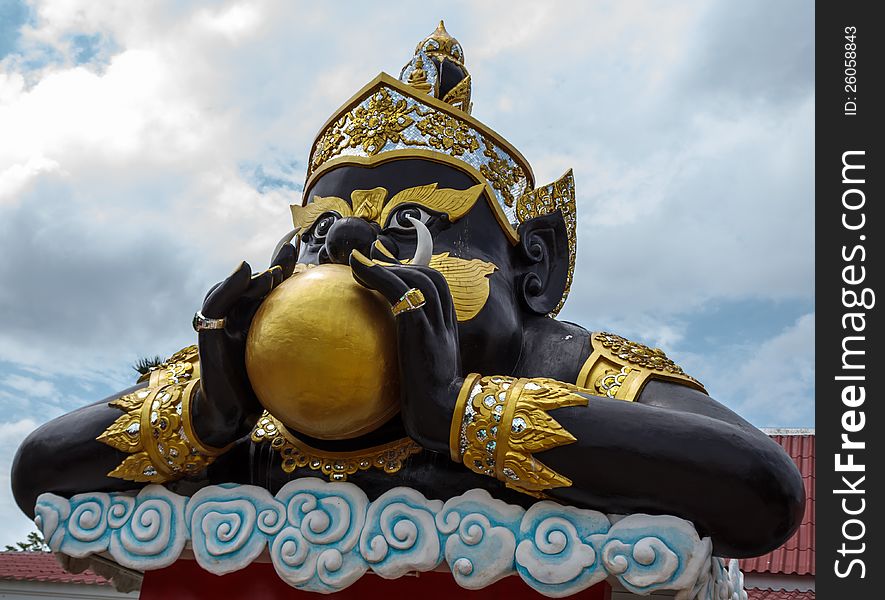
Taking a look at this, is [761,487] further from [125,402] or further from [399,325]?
[125,402]

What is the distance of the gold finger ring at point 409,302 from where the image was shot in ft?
9.14

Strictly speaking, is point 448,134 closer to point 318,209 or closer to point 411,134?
point 411,134

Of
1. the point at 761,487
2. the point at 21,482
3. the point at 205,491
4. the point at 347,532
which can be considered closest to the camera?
the point at 761,487

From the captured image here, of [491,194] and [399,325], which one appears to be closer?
[399,325]

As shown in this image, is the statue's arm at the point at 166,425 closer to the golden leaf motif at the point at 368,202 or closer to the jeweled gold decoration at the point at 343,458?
the jeweled gold decoration at the point at 343,458

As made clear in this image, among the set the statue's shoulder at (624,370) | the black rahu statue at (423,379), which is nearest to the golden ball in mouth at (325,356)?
the black rahu statue at (423,379)

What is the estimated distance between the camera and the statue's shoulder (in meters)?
3.23

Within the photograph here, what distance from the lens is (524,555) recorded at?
275 centimetres

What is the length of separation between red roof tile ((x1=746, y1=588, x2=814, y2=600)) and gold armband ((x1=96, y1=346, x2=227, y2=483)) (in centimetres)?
585

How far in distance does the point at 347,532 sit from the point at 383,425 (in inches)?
14.6

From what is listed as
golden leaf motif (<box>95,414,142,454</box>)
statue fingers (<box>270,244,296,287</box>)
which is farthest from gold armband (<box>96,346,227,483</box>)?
statue fingers (<box>270,244,296,287</box>)

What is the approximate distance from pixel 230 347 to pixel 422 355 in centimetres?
63

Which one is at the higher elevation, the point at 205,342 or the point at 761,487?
the point at 205,342
